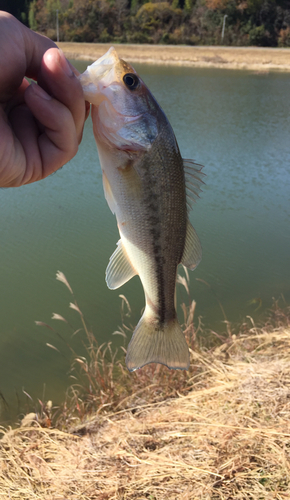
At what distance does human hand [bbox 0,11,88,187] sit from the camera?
1.35 meters

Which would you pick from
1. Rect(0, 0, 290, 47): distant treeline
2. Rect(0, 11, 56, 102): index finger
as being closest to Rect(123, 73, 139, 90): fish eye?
Rect(0, 11, 56, 102): index finger

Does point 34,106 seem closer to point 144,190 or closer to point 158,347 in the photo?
point 144,190

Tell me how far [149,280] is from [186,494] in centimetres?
152

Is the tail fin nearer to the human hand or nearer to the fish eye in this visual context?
the human hand

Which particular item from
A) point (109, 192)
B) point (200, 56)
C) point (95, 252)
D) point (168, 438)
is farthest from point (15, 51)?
point (200, 56)

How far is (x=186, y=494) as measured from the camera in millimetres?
2393

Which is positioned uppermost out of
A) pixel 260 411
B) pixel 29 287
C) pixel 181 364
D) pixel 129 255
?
pixel 129 255

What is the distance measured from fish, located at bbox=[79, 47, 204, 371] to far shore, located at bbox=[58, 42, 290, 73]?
32.9 metres

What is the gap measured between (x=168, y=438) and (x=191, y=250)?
5.90ft

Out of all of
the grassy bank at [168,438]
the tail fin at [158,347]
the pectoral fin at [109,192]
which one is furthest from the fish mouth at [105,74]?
the grassy bank at [168,438]

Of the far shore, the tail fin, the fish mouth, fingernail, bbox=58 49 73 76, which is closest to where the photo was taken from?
fingernail, bbox=58 49 73 76

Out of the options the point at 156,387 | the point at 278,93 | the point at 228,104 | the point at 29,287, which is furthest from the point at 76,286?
the point at 278,93

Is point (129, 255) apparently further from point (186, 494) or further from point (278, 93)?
point (278, 93)

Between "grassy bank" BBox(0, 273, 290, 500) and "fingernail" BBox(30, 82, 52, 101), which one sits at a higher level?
"fingernail" BBox(30, 82, 52, 101)
